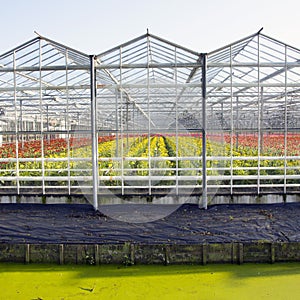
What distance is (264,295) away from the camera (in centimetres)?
465

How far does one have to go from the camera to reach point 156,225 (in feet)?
23.4

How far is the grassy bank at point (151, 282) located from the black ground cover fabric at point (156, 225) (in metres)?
0.79

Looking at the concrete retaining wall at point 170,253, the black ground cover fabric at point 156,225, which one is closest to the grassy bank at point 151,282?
the concrete retaining wall at point 170,253

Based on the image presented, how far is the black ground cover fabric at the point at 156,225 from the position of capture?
21.1 feet

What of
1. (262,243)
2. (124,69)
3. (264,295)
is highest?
(124,69)

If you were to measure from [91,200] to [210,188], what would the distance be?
280cm

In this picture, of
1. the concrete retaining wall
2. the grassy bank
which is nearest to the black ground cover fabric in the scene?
the concrete retaining wall

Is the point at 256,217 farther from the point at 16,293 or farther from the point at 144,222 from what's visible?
the point at 16,293

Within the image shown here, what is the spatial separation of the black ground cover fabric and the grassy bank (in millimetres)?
785

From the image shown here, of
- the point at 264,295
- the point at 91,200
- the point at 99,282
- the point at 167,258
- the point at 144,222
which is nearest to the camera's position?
the point at 264,295

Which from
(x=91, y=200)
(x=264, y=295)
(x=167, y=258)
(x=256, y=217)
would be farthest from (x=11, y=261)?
(x=256, y=217)

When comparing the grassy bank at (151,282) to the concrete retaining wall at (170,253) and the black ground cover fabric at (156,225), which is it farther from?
the black ground cover fabric at (156,225)

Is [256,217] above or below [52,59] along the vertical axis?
below

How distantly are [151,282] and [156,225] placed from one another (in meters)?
2.09
